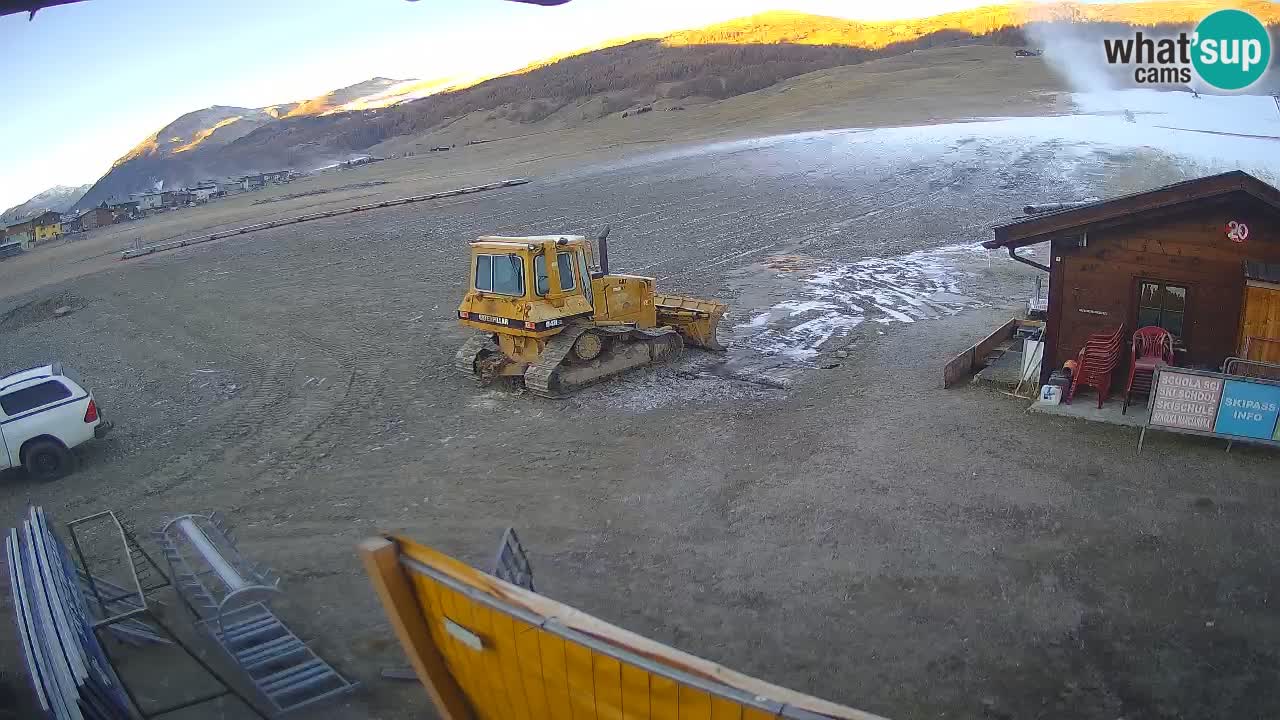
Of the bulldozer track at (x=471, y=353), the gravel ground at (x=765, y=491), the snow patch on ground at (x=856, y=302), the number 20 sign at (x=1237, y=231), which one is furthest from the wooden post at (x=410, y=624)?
the snow patch on ground at (x=856, y=302)

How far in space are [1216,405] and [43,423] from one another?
15.2m

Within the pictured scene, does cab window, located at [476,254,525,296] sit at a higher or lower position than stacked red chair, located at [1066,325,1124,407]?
higher

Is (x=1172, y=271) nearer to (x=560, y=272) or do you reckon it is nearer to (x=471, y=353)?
(x=560, y=272)

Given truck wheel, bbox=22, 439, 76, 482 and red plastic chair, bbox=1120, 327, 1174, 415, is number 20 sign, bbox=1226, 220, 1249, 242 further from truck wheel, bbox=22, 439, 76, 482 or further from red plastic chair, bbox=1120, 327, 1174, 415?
truck wheel, bbox=22, 439, 76, 482

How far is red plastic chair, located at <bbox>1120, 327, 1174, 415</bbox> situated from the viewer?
1198 cm

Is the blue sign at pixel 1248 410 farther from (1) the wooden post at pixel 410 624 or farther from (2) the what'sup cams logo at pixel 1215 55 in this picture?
(2) the what'sup cams logo at pixel 1215 55

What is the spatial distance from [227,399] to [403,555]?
1258 cm

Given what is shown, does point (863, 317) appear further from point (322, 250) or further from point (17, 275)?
point (17, 275)

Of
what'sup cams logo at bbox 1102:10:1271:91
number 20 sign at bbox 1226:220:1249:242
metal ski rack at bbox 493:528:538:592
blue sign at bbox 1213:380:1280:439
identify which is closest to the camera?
metal ski rack at bbox 493:528:538:592

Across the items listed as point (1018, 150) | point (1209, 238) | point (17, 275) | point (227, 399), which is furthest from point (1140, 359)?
point (17, 275)

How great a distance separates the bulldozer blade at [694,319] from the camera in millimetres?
16281

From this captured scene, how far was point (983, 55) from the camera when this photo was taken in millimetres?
63594

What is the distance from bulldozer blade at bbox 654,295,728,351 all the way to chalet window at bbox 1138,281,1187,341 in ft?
22.2

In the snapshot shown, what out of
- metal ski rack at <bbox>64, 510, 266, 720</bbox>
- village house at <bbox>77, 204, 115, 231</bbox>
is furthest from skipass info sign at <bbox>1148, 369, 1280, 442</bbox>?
village house at <bbox>77, 204, 115, 231</bbox>
